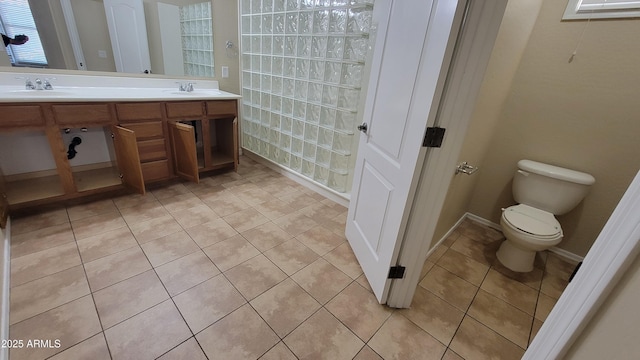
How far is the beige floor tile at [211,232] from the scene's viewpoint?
180 centimetres

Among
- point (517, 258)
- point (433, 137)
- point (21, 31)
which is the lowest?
point (517, 258)

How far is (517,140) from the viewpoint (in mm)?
2078

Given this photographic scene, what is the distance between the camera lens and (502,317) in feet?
4.72

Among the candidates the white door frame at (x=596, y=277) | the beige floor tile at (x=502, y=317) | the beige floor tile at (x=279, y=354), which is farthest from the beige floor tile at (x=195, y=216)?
the white door frame at (x=596, y=277)

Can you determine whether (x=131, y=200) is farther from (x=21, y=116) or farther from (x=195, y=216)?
(x=21, y=116)

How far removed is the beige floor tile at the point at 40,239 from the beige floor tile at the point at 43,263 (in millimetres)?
50

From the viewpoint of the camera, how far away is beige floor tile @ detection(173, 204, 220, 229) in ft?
6.50

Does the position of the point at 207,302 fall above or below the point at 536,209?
below

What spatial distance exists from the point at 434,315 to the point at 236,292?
1.10 metres

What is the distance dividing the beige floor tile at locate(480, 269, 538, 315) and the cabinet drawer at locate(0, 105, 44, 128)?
310cm

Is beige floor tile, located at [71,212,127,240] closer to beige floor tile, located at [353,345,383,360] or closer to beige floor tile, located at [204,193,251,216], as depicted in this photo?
beige floor tile, located at [204,193,251,216]

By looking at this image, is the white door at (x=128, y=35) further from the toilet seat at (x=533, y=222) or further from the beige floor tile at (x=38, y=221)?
the toilet seat at (x=533, y=222)

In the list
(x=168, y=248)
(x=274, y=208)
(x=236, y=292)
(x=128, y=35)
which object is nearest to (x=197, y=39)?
(x=128, y=35)

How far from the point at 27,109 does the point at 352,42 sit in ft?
7.42
